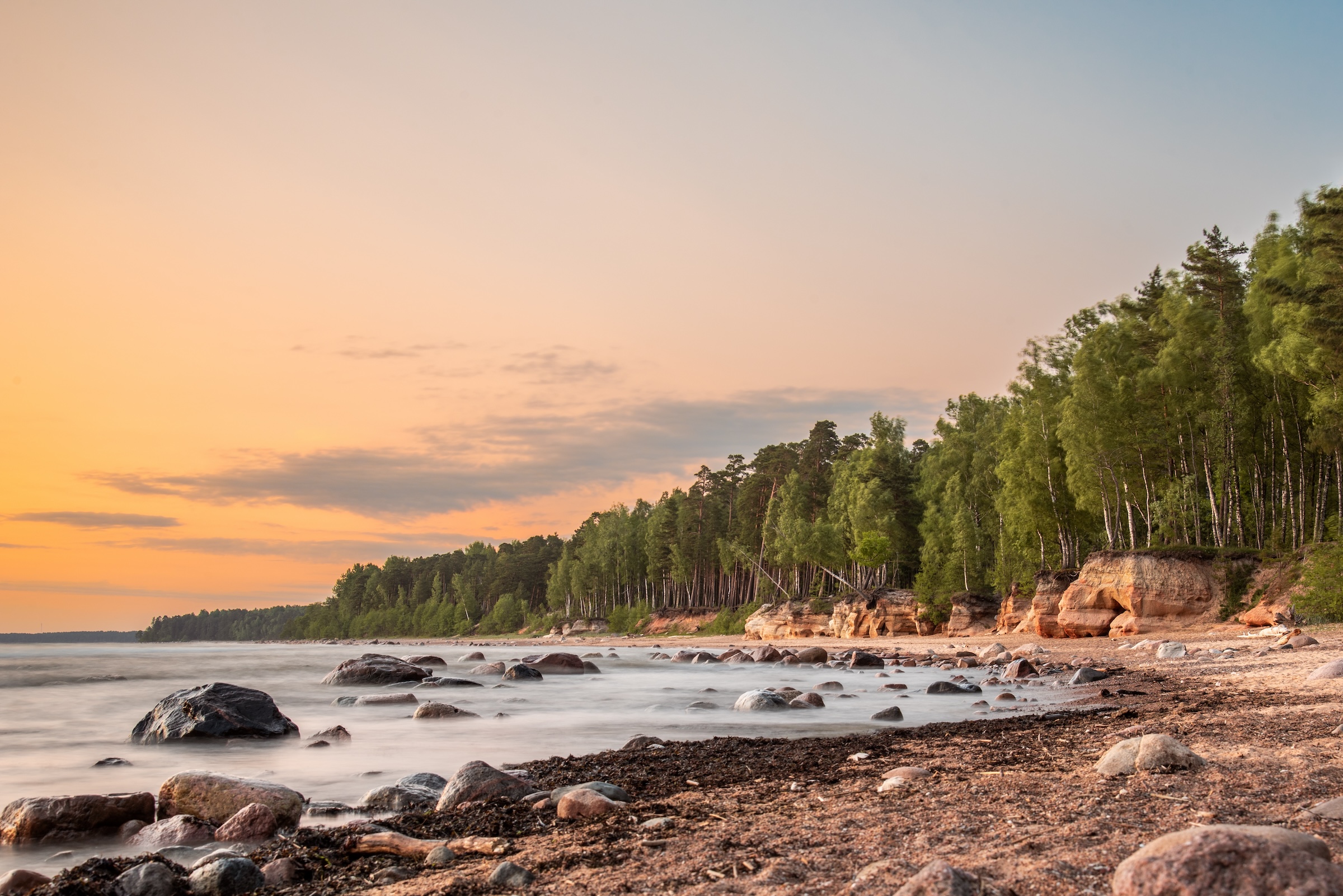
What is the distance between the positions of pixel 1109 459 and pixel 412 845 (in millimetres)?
37083

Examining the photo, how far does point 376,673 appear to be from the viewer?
70.3 feet

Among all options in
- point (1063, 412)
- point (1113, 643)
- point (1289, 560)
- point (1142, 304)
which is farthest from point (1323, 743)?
point (1142, 304)

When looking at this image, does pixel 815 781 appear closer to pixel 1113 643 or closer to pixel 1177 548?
pixel 1113 643

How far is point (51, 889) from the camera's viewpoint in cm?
435

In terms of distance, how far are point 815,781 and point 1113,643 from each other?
25.4m

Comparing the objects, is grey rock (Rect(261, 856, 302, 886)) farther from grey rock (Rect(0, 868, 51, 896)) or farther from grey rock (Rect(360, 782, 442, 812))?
grey rock (Rect(360, 782, 442, 812))

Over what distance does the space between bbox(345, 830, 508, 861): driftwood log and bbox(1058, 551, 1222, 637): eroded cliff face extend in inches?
1189

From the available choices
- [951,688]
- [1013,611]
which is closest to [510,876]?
[951,688]

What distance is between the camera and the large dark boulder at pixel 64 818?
5.87 meters

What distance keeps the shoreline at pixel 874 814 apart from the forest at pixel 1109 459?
71.1ft

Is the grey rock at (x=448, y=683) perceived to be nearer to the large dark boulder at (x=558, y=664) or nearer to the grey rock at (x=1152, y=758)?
the large dark boulder at (x=558, y=664)

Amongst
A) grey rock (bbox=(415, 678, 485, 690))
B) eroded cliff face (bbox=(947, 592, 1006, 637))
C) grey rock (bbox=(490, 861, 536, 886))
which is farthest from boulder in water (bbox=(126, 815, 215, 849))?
eroded cliff face (bbox=(947, 592, 1006, 637))

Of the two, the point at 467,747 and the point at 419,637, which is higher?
the point at 467,747

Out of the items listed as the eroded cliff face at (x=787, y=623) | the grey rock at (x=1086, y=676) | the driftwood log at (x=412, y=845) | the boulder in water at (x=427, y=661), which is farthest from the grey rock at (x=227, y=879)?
the eroded cliff face at (x=787, y=623)
